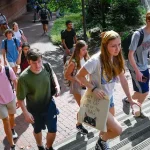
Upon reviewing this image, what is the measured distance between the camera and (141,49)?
4.96m

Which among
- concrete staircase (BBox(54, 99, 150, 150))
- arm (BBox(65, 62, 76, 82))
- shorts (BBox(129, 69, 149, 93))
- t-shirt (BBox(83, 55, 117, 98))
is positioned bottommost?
concrete staircase (BBox(54, 99, 150, 150))

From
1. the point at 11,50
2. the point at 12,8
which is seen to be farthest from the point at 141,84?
the point at 12,8

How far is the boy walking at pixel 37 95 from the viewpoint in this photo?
153 inches

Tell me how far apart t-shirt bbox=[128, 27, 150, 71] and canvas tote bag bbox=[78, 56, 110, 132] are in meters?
1.45

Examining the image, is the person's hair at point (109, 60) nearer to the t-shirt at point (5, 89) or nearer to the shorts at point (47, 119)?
the shorts at point (47, 119)

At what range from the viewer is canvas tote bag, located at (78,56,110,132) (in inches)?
145

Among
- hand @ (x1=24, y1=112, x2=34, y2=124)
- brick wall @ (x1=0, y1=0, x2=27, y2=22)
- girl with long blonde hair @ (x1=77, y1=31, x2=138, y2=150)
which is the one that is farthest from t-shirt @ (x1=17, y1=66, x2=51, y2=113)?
brick wall @ (x1=0, y1=0, x2=27, y2=22)

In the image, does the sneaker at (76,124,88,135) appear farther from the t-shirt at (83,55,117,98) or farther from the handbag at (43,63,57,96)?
the t-shirt at (83,55,117,98)

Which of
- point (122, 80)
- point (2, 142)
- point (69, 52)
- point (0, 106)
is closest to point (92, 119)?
point (122, 80)

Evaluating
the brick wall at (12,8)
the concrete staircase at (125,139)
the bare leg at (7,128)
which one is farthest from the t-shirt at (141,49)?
the brick wall at (12,8)

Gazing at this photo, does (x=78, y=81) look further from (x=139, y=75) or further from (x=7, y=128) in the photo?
(x=7, y=128)

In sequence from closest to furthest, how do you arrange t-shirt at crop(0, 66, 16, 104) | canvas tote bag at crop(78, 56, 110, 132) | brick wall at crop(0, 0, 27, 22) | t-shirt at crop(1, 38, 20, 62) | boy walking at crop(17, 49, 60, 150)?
canvas tote bag at crop(78, 56, 110, 132) < boy walking at crop(17, 49, 60, 150) < t-shirt at crop(0, 66, 16, 104) < t-shirt at crop(1, 38, 20, 62) < brick wall at crop(0, 0, 27, 22)

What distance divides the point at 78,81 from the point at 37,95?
76 centimetres

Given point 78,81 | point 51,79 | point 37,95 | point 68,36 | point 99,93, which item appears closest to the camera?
point 99,93
